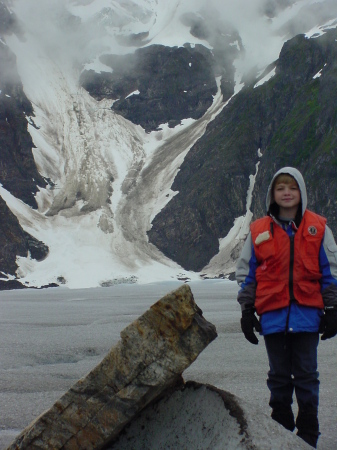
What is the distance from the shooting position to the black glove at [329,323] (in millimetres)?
3293

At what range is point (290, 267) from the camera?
136 inches

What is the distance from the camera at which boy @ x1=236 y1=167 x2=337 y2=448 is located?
336 centimetres

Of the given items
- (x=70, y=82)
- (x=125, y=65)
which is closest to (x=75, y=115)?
(x=70, y=82)

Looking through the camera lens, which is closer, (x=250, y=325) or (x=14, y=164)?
(x=250, y=325)

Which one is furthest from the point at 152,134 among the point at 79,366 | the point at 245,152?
the point at 79,366

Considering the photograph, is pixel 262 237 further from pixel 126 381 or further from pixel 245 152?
pixel 245 152

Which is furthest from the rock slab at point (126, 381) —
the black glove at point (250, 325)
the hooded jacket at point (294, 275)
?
the hooded jacket at point (294, 275)

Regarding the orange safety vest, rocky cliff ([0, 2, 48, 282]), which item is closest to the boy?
the orange safety vest

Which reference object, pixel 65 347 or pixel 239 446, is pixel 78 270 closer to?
pixel 65 347

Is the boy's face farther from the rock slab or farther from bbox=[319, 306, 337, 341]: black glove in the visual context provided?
the rock slab

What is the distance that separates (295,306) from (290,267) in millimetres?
275

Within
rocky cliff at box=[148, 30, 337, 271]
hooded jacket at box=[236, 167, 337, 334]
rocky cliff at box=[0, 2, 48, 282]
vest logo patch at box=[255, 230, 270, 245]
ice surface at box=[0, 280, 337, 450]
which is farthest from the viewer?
rocky cliff at box=[148, 30, 337, 271]

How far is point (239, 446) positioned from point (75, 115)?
90881 millimetres

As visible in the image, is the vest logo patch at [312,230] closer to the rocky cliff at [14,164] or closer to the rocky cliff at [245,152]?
the rocky cliff at [14,164]
